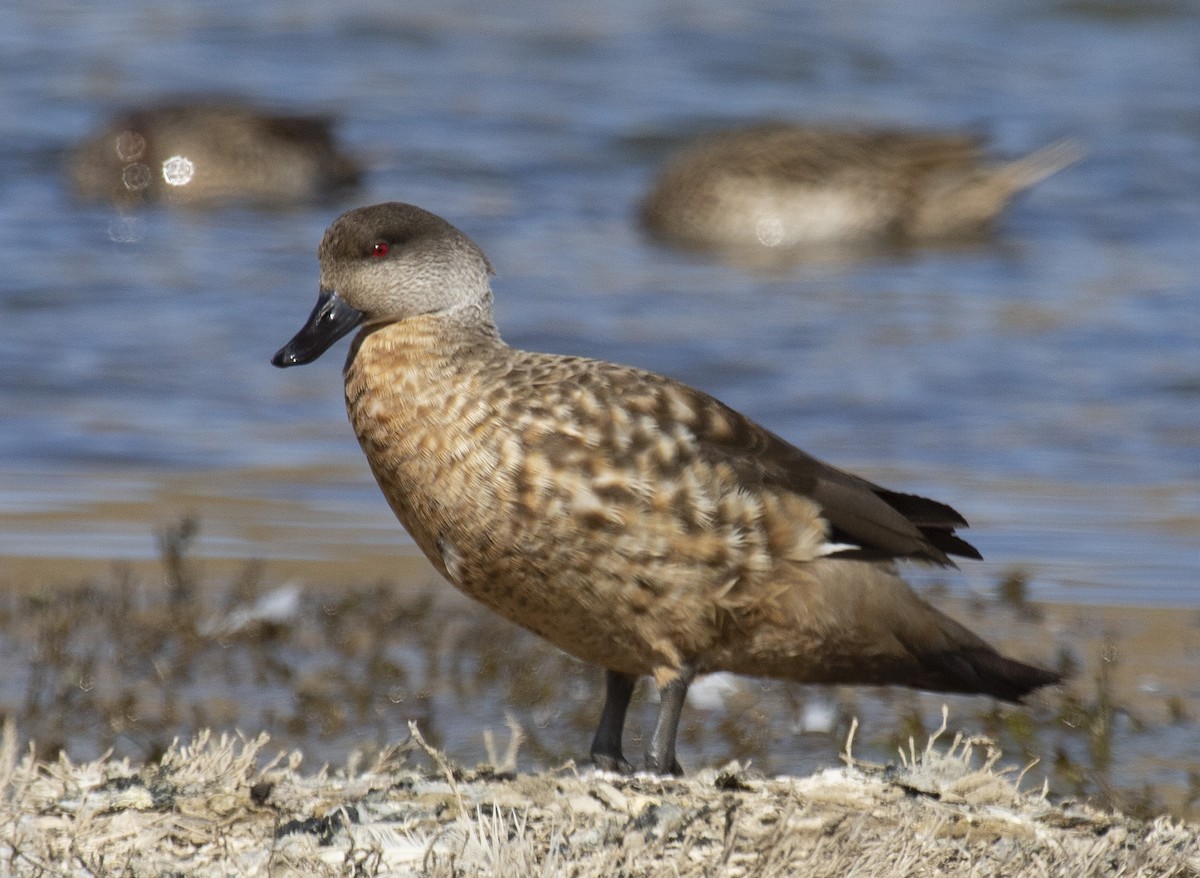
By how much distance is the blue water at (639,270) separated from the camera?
8.34 m

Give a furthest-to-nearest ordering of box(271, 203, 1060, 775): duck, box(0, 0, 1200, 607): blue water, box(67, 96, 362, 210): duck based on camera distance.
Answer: box(67, 96, 362, 210): duck, box(0, 0, 1200, 607): blue water, box(271, 203, 1060, 775): duck

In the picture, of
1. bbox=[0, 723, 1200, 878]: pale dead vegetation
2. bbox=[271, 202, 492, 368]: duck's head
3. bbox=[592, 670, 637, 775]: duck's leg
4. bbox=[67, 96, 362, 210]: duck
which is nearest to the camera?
bbox=[0, 723, 1200, 878]: pale dead vegetation

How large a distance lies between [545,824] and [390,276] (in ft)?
5.02

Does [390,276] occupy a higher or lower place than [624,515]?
higher

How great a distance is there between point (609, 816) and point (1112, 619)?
3086mm

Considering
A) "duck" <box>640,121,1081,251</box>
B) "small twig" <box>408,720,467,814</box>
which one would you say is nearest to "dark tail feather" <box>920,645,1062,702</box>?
"small twig" <box>408,720,467,814</box>

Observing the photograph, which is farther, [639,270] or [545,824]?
[639,270]

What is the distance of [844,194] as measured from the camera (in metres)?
14.4

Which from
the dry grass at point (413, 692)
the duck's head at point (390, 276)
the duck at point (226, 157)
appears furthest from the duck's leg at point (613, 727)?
the duck at point (226, 157)

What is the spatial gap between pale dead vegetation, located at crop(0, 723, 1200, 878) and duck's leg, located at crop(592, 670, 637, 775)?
332 millimetres

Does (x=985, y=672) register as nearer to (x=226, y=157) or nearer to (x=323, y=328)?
(x=323, y=328)

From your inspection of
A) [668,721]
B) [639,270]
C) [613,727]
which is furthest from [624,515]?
[639,270]

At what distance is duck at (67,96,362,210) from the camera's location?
15.3 meters

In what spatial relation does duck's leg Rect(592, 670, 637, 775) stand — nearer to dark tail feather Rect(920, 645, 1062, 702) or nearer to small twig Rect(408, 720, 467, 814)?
small twig Rect(408, 720, 467, 814)
